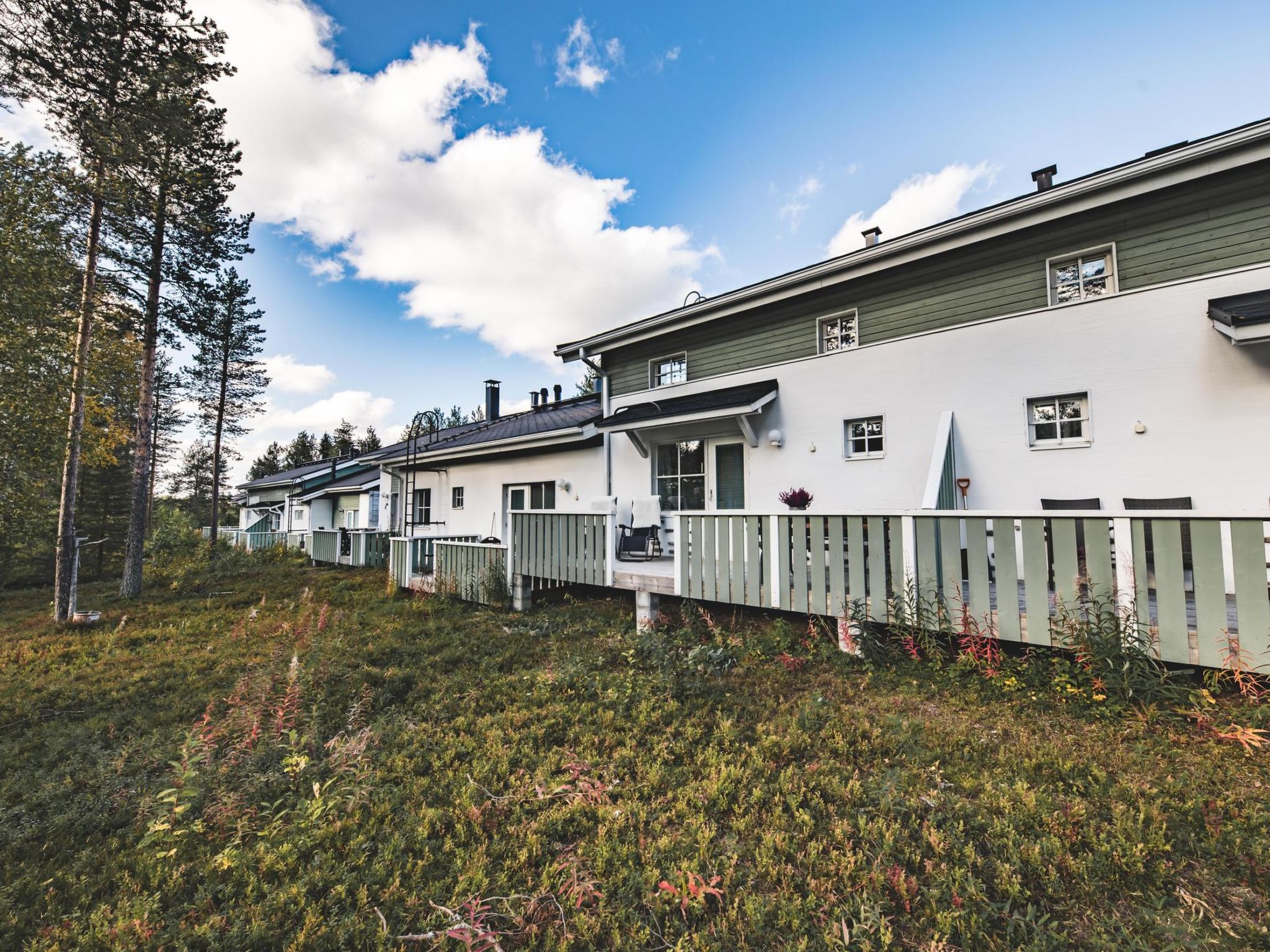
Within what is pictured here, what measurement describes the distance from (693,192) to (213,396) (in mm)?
21823

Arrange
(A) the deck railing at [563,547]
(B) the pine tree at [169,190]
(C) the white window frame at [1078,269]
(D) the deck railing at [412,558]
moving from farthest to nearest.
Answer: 1. (D) the deck railing at [412,558]
2. (B) the pine tree at [169,190]
3. (A) the deck railing at [563,547]
4. (C) the white window frame at [1078,269]

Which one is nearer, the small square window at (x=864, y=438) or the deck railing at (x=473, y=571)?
the small square window at (x=864, y=438)

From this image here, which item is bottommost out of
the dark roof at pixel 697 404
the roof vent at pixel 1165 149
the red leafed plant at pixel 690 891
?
the red leafed plant at pixel 690 891

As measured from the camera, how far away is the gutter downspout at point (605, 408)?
33.7 feet

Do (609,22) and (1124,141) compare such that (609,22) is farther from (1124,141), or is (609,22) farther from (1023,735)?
(1023,735)

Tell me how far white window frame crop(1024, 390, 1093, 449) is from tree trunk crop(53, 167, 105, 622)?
13.9m

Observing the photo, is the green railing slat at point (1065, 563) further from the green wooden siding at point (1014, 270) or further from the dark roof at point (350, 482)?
the dark roof at point (350, 482)

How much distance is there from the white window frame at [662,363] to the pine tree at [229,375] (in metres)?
17.6

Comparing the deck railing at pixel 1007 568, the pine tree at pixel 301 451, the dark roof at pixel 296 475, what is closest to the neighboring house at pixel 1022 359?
the deck railing at pixel 1007 568

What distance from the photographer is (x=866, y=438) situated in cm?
764

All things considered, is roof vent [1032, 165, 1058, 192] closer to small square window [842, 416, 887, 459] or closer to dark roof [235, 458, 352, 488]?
small square window [842, 416, 887, 459]

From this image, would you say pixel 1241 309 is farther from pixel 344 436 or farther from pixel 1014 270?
pixel 344 436

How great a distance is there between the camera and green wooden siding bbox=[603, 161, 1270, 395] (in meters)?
5.34

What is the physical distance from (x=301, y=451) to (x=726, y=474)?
55.5 metres
